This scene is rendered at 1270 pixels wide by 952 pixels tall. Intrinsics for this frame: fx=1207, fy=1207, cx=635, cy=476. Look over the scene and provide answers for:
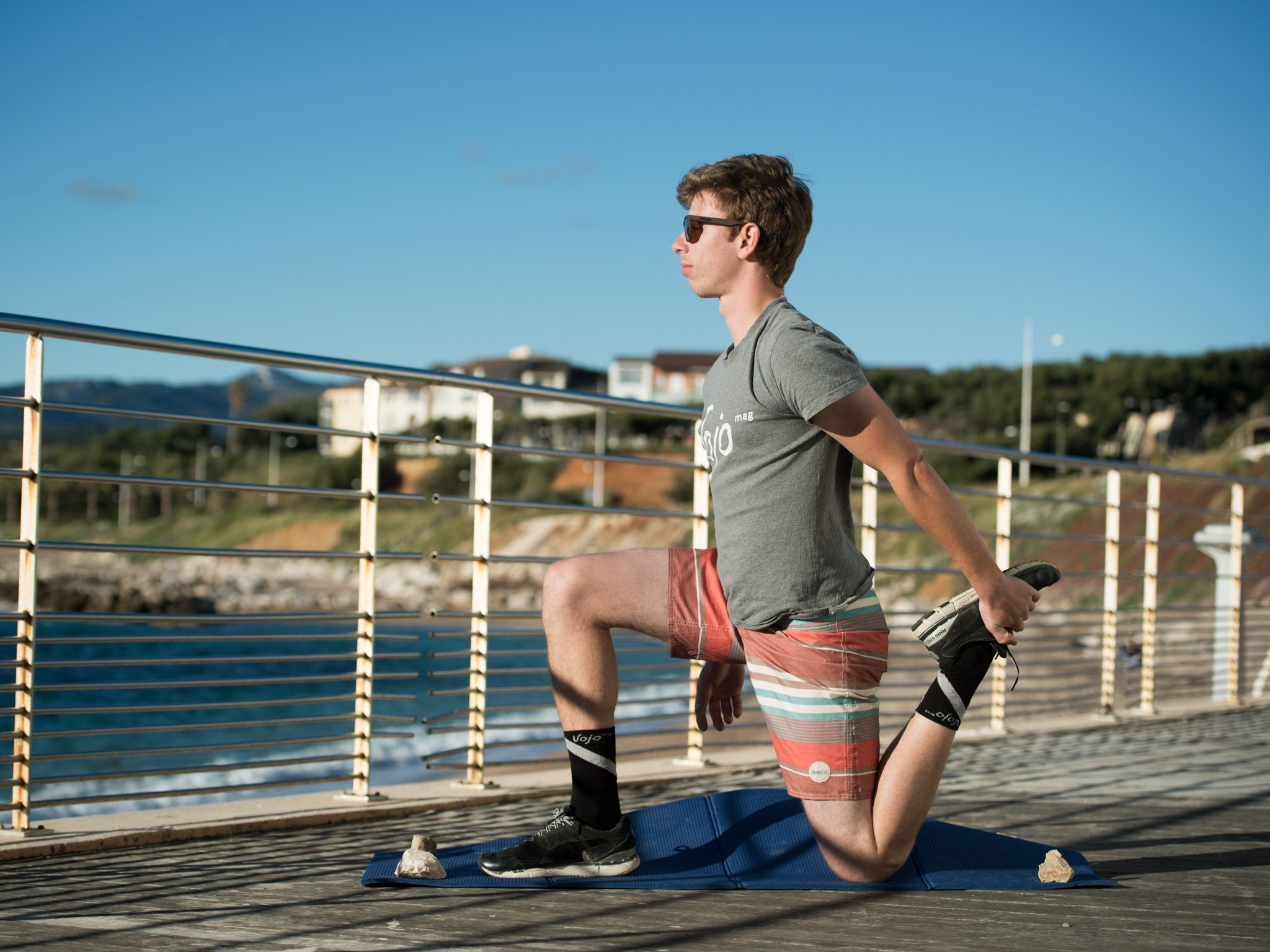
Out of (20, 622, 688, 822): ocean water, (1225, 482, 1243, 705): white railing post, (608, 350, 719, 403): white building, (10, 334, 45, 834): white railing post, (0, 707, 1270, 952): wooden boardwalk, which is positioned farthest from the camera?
(608, 350, 719, 403): white building

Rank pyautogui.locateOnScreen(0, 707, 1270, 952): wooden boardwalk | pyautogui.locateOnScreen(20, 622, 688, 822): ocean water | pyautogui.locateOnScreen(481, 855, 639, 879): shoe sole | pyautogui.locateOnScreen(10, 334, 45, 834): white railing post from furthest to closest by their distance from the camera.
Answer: pyautogui.locateOnScreen(20, 622, 688, 822): ocean water → pyautogui.locateOnScreen(10, 334, 45, 834): white railing post → pyautogui.locateOnScreen(481, 855, 639, 879): shoe sole → pyautogui.locateOnScreen(0, 707, 1270, 952): wooden boardwalk

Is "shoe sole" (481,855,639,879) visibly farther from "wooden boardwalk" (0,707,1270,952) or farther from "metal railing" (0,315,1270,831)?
"metal railing" (0,315,1270,831)

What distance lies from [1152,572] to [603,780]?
428 centimetres

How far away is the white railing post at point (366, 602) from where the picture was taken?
3203 mm

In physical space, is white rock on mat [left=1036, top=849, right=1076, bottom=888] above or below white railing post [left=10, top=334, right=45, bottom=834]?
below

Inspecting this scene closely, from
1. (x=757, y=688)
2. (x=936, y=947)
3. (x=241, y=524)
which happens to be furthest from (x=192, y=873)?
(x=241, y=524)

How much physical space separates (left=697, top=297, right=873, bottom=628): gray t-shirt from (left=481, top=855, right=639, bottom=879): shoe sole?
517 millimetres

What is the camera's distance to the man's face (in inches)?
89.6

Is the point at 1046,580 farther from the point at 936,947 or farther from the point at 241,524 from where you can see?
the point at 241,524

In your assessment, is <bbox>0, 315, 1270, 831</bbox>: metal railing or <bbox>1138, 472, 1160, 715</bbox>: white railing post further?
<bbox>1138, 472, 1160, 715</bbox>: white railing post

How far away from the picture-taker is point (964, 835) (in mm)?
2518

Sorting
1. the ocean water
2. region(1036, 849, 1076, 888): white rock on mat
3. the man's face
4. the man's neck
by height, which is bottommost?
the ocean water

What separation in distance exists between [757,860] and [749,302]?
1.09 m

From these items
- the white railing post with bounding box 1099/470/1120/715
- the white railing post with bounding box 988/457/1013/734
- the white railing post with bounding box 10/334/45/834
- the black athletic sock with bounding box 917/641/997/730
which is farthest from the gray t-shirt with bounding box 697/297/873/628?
the white railing post with bounding box 1099/470/1120/715
